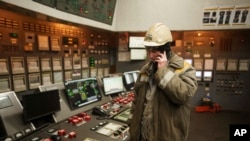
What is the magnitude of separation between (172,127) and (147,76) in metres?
0.39

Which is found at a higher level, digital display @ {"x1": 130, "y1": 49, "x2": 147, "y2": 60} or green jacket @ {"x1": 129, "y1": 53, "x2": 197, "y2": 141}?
digital display @ {"x1": 130, "y1": 49, "x2": 147, "y2": 60}

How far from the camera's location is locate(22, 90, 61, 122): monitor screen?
52.7 inches

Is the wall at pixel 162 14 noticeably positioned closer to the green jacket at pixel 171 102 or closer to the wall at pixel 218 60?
the wall at pixel 218 60

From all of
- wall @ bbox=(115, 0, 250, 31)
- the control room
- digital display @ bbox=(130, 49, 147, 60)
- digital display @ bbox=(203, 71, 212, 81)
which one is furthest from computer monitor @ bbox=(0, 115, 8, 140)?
digital display @ bbox=(203, 71, 212, 81)

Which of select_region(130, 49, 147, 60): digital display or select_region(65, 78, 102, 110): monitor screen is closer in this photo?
select_region(65, 78, 102, 110): monitor screen

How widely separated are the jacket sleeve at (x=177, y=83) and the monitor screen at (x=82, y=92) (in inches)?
40.9

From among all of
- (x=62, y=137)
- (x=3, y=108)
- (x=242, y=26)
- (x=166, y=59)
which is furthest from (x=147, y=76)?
(x=242, y=26)

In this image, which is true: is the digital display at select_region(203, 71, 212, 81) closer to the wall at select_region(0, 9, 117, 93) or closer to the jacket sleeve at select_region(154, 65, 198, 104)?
the wall at select_region(0, 9, 117, 93)

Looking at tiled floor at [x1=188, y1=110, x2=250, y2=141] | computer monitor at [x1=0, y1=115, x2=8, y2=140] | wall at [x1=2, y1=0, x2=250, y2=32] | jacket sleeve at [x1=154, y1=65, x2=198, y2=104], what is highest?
wall at [x1=2, y1=0, x2=250, y2=32]

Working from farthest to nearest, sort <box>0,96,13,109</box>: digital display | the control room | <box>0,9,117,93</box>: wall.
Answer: <box>0,9,117,93</box>: wall, <box>0,96,13,109</box>: digital display, the control room

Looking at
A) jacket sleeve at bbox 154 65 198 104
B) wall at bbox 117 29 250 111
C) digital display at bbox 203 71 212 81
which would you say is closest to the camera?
jacket sleeve at bbox 154 65 198 104

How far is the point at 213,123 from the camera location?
10.2 feet

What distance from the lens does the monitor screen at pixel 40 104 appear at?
134 cm

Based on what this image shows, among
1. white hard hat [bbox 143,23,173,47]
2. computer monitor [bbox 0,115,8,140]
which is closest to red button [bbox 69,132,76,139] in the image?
computer monitor [bbox 0,115,8,140]
